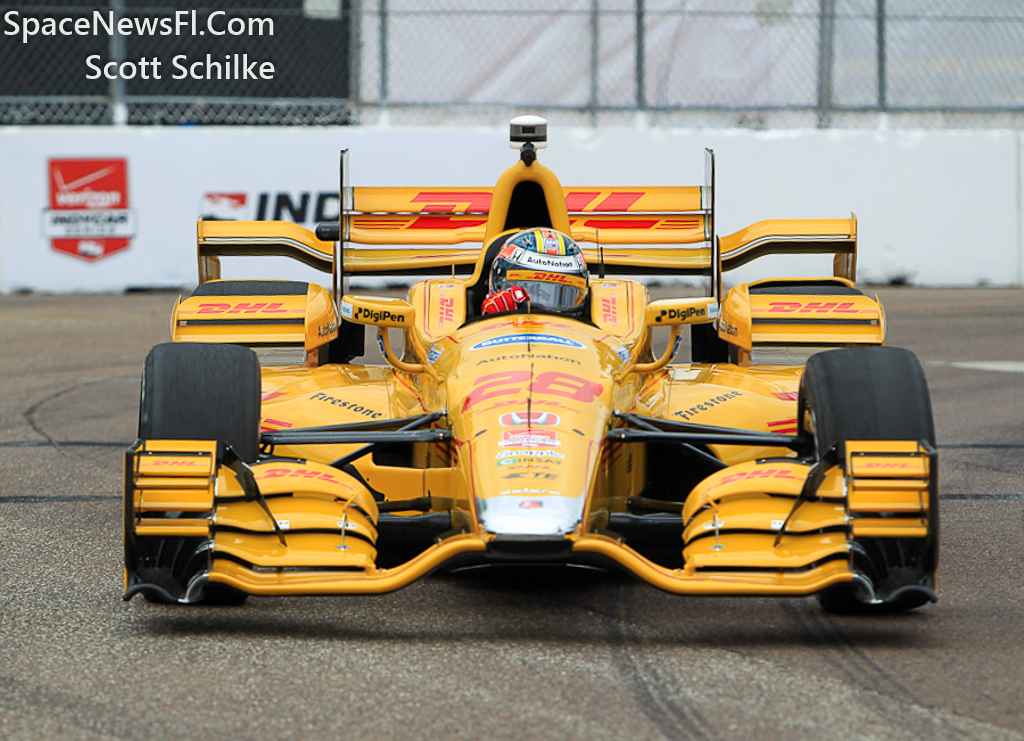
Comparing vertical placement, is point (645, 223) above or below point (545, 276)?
above

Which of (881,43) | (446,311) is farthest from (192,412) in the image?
(881,43)

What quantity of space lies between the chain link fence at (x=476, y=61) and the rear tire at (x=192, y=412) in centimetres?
1087

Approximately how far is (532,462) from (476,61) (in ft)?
38.1

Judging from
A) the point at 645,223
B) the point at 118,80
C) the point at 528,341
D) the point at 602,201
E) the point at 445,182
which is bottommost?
the point at 528,341

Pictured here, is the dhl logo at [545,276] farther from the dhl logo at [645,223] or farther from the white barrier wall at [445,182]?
the white barrier wall at [445,182]

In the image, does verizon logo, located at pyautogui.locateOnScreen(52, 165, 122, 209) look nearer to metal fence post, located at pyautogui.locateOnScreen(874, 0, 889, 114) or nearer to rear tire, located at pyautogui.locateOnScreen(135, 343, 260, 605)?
metal fence post, located at pyautogui.locateOnScreen(874, 0, 889, 114)

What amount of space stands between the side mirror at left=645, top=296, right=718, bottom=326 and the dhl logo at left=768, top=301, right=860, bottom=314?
4.10 feet

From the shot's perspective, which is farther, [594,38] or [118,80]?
[594,38]

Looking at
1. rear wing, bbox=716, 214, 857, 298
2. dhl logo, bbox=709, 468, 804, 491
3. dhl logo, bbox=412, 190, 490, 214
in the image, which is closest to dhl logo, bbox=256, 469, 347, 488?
dhl logo, bbox=709, 468, 804, 491

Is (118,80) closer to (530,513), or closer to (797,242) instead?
(797,242)

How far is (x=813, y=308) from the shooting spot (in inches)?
236

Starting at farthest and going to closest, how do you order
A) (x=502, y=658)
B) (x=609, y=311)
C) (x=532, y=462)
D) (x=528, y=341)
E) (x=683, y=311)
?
(x=609, y=311)
(x=683, y=311)
(x=528, y=341)
(x=532, y=462)
(x=502, y=658)

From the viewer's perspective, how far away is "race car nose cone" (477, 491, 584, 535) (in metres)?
3.55

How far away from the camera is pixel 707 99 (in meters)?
15.0
